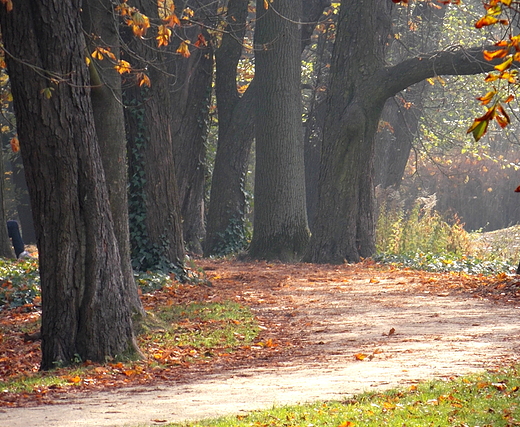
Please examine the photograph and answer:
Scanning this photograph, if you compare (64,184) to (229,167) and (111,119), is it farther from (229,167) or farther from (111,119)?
(229,167)

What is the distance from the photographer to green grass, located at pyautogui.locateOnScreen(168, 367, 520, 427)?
16.9 feet

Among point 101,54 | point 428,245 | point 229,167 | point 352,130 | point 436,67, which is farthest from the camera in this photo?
point 229,167

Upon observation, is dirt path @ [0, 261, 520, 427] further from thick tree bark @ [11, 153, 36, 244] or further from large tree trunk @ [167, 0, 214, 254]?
thick tree bark @ [11, 153, 36, 244]

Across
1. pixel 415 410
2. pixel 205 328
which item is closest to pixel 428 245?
pixel 205 328

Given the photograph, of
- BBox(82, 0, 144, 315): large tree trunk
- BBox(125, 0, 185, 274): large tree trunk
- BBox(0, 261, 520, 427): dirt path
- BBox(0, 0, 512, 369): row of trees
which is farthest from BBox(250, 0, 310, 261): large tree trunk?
BBox(82, 0, 144, 315): large tree trunk

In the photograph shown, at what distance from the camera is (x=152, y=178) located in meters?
14.2

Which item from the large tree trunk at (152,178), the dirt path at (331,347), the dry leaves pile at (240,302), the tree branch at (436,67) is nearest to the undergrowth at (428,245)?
the dry leaves pile at (240,302)

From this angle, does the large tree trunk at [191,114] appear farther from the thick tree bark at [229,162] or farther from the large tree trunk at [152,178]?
the large tree trunk at [152,178]

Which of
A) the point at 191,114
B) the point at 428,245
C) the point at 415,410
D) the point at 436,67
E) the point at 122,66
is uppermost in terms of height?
the point at 436,67

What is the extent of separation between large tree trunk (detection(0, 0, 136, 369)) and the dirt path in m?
1.43

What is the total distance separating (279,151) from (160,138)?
5.68 m

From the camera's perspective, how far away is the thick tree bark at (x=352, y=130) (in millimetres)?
17953

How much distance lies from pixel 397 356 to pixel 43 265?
3719mm

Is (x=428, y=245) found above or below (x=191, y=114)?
below
